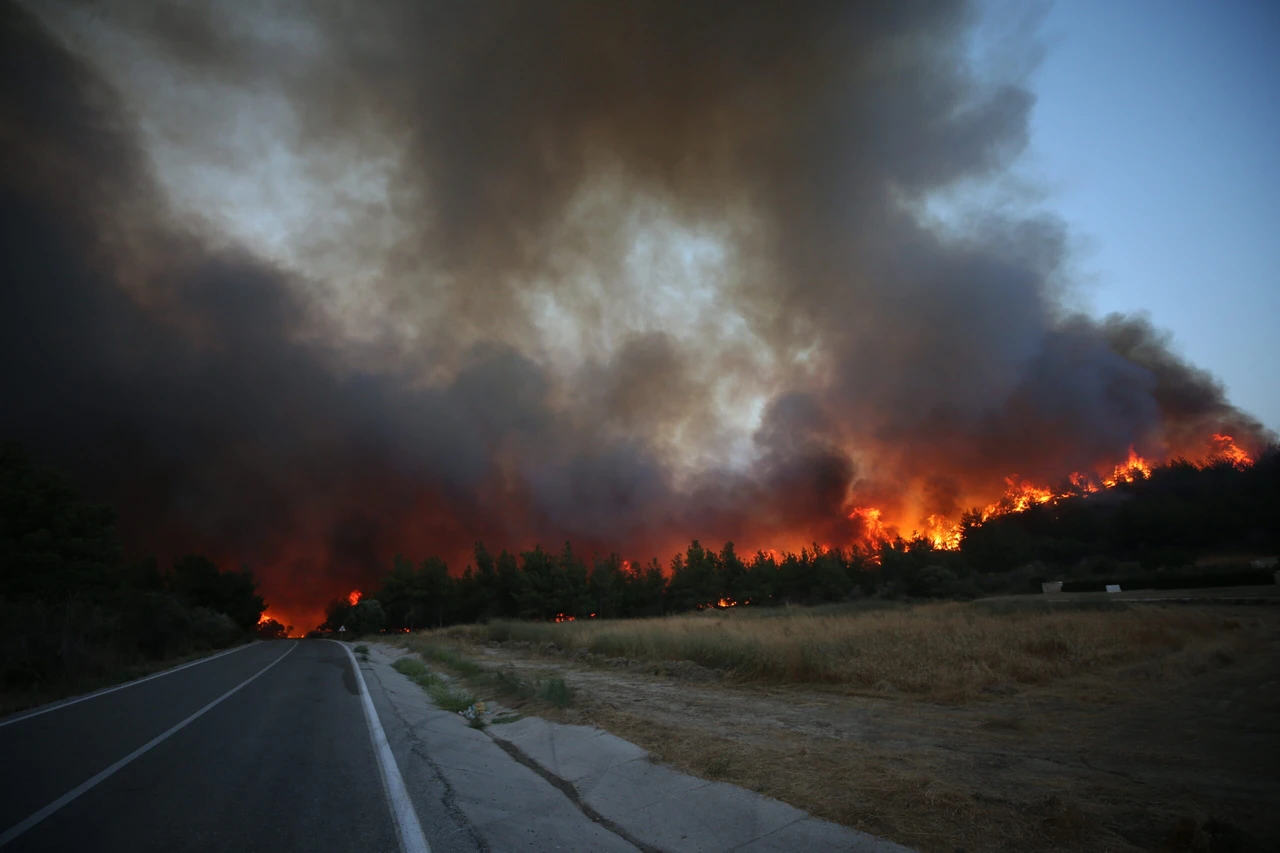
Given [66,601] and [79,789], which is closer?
[79,789]

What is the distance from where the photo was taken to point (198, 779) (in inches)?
294

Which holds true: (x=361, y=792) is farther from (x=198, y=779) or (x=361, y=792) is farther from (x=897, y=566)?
(x=897, y=566)

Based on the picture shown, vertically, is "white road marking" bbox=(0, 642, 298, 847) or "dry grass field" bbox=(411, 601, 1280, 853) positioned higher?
"white road marking" bbox=(0, 642, 298, 847)

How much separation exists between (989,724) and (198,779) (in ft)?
38.7

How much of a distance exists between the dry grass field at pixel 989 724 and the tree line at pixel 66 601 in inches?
581

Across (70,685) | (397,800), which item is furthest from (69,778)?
(70,685)

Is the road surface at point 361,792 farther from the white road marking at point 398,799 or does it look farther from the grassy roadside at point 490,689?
the grassy roadside at point 490,689

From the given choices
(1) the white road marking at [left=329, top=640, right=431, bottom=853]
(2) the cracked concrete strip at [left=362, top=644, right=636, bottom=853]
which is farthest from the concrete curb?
(1) the white road marking at [left=329, top=640, right=431, bottom=853]

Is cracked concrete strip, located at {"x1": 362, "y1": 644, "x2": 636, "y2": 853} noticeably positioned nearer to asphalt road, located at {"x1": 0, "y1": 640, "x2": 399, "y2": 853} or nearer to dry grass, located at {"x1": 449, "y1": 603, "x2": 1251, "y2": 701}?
asphalt road, located at {"x1": 0, "y1": 640, "x2": 399, "y2": 853}

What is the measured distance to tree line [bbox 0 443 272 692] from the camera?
18.3 m

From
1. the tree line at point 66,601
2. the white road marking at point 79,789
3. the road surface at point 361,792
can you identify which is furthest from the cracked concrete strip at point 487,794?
the tree line at point 66,601

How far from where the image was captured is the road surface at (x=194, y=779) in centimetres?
549

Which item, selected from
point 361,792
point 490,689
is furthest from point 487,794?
point 490,689

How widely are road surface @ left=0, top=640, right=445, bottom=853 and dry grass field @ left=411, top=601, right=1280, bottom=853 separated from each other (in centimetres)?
395
